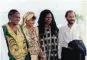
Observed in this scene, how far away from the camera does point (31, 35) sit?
4.24 feet

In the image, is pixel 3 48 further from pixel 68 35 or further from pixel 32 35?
pixel 68 35

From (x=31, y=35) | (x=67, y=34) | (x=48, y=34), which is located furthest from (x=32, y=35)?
(x=67, y=34)

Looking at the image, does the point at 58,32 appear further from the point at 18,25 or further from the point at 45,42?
the point at 18,25

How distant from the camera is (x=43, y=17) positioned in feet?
4.28

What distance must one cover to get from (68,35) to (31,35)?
10.2 inches

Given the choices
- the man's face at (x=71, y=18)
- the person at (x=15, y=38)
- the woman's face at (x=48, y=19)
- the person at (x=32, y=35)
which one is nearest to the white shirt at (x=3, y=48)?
the person at (x=15, y=38)

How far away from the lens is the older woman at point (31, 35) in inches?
50.3

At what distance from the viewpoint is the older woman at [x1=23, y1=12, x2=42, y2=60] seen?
1277 mm

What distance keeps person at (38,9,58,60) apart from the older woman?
34mm

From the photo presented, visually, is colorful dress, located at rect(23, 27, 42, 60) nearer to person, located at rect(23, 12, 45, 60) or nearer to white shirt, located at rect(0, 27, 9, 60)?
person, located at rect(23, 12, 45, 60)

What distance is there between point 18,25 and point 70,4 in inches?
15.4

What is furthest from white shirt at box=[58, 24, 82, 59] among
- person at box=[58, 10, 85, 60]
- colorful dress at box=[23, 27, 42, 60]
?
colorful dress at box=[23, 27, 42, 60]

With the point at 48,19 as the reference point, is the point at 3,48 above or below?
below

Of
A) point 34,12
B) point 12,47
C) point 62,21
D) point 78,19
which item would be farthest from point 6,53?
point 78,19
